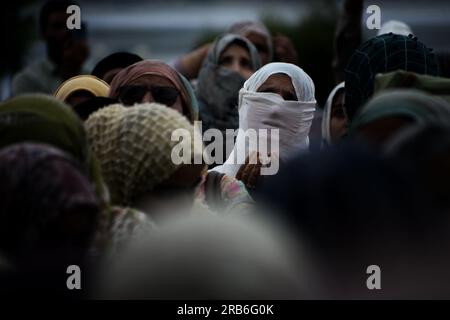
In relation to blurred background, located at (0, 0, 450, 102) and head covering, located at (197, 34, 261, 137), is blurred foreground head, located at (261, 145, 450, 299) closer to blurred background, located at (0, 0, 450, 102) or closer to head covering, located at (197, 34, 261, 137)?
head covering, located at (197, 34, 261, 137)

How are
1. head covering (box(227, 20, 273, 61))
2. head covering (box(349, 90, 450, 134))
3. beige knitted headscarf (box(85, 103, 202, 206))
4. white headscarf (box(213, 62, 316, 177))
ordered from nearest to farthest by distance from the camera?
head covering (box(349, 90, 450, 134)), beige knitted headscarf (box(85, 103, 202, 206)), white headscarf (box(213, 62, 316, 177)), head covering (box(227, 20, 273, 61))

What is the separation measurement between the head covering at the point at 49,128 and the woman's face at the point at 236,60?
3.67 m

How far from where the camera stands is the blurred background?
20.5m

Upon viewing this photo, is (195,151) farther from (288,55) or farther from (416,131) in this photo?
(288,55)

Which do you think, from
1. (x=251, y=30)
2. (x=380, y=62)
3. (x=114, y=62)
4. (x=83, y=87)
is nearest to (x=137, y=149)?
(x=380, y=62)

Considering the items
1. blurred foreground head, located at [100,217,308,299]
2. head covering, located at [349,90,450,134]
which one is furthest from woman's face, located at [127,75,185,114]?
blurred foreground head, located at [100,217,308,299]

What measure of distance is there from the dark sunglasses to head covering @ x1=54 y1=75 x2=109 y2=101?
285 millimetres

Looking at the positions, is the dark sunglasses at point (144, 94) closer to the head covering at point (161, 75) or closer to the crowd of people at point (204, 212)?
the head covering at point (161, 75)

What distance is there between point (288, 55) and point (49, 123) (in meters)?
5.05

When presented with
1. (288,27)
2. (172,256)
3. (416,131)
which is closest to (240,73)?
(416,131)

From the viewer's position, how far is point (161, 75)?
549 cm

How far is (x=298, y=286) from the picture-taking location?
3172mm

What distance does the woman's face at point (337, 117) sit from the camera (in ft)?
21.5

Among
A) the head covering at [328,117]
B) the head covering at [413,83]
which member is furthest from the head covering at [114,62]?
the head covering at [413,83]
